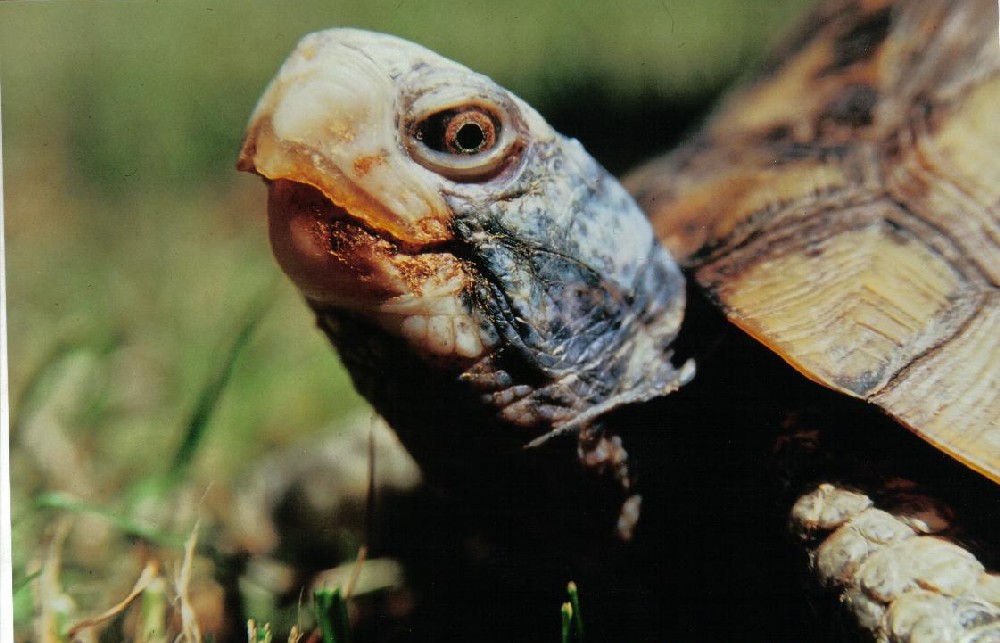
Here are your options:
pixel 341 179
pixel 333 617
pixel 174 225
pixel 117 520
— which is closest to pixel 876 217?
pixel 341 179

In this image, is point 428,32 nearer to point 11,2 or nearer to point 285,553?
point 11,2

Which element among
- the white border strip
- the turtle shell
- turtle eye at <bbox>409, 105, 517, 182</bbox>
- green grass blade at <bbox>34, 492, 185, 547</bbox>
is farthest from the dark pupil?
the white border strip

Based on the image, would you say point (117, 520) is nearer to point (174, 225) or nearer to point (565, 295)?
point (565, 295)

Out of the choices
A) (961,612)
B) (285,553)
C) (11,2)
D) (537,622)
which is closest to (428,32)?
(11,2)

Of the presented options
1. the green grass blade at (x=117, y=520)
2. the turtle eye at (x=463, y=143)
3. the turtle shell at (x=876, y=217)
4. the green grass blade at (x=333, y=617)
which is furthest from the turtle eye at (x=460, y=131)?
the green grass blade at (x=117, y=520)

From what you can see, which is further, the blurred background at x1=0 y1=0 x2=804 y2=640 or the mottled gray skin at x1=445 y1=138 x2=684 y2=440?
the blurred background at x1=0 y1=0 x2=804 y2=640

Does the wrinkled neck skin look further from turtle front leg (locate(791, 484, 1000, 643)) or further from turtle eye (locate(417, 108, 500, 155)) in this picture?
turtle front leg (locate(791, 484, 1000, 643))

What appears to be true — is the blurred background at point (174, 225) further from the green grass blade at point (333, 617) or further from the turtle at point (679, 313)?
the turtle at point (679, 313)
